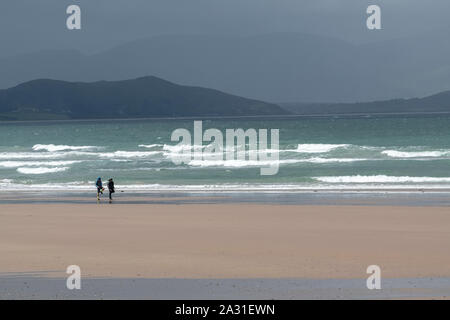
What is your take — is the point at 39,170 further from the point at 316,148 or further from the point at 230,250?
the point at 230,250

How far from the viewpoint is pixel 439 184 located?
105 feet

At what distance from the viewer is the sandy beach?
1199 centimetres

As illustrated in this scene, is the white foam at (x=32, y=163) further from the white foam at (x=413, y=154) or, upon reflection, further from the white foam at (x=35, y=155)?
the white foam at (x=413, y=154)

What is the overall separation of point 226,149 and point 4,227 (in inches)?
1509


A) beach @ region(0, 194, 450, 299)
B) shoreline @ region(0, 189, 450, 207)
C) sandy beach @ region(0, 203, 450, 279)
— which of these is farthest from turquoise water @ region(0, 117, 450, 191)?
beach @ region(0, 194, 450, 299)

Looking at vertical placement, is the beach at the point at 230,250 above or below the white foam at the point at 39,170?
below

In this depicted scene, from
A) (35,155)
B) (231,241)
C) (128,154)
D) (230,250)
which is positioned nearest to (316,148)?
(128,154)

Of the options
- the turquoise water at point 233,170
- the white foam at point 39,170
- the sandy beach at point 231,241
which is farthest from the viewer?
the white foam at point 39,170

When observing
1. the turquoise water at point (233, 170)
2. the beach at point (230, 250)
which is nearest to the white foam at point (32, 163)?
the turquoise water at point (233, 170)

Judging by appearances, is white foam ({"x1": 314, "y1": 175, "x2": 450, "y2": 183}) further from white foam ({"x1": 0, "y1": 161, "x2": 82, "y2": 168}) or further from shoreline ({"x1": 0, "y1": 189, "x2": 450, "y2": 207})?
white foam ({"x1": 0, "y1": 161, "x2": 82, "y2": 168})

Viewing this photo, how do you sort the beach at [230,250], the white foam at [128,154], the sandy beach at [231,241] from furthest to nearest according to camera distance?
the white foam at [128,154] < the sandy beach at [231,241] < the beach at [230,250]

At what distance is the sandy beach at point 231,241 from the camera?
11992mm

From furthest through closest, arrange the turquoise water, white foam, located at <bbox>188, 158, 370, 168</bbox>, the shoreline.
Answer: white foam, located at <bbox>188, 158, 370, 168</bbox>
the turquoise water
the shoreline
